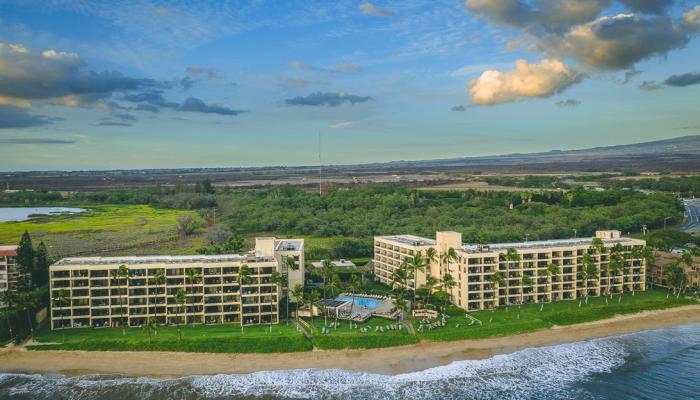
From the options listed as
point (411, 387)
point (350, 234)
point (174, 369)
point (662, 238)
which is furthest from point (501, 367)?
point (350, 234)

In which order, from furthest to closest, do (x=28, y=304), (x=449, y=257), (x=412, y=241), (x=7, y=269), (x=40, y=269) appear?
(x=412, y=241) → (x=40, y=269) → (x=449, y=257) → (x=7, y=269) → (x=28, y=304)

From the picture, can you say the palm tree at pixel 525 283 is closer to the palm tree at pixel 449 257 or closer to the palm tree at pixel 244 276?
the palm tree at pixel 449 257

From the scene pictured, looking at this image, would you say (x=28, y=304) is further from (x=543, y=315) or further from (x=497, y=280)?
(x=543, y=315)

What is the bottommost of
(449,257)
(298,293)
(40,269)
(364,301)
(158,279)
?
(364,301)

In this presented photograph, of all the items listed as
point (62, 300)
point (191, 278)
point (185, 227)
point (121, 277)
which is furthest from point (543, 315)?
point (185, 227)

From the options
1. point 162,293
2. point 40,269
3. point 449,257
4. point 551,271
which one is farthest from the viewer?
point 40,269

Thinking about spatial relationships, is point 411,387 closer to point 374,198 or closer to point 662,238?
point 662,238

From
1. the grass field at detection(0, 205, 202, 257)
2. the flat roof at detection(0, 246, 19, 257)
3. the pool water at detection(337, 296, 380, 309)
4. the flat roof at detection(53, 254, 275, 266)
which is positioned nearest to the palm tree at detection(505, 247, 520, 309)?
the pool water at detection(337, 296, 380, 309)
